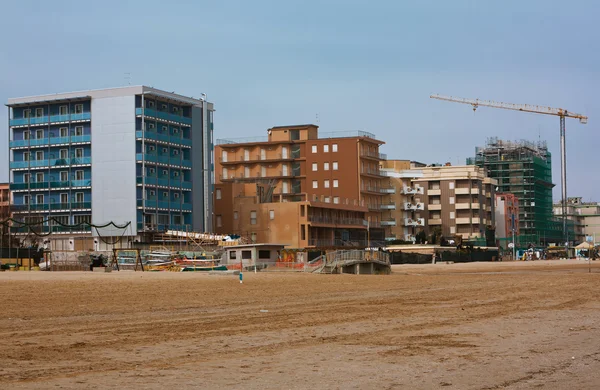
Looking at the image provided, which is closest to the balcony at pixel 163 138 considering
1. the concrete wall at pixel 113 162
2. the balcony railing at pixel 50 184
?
the concrete wall at pixel 113 162

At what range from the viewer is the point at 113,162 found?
10788 cm

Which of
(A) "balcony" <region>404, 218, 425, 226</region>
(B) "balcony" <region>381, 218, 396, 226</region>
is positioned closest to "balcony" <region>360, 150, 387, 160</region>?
(B) "balcony" <region>381, 218, 396, 226</region>

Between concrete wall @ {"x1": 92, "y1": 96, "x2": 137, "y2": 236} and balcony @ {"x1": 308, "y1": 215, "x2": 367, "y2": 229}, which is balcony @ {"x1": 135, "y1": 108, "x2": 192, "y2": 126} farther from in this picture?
balcony @ {"x1": 308, "y1": 215, "x2": 367, "y2": 229}

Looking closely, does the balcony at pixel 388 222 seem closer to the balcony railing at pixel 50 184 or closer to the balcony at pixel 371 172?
the balcony at pixel 371 172

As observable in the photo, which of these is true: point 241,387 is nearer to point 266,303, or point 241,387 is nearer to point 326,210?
point 266,303

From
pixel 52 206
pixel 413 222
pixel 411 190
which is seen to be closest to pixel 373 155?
pixel 411 190

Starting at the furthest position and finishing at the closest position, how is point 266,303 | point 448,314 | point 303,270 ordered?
point 303,270 → point 266,303 → point 448,314

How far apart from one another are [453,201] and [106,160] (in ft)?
237

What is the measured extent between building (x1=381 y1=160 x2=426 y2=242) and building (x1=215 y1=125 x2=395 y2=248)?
197 centimetres

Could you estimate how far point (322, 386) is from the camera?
14.4m

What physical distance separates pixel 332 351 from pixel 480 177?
149473 millimetres

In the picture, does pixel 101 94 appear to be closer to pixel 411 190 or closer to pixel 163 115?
pixel 163 115

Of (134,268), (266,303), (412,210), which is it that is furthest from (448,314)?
(412,210)

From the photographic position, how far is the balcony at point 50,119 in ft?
358
